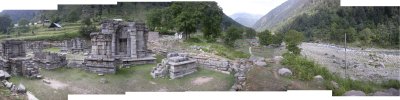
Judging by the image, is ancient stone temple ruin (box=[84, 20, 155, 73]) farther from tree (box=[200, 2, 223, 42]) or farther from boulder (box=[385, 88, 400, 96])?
boulder (box=[385, 88, 400, 96])

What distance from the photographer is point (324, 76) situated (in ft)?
37.2

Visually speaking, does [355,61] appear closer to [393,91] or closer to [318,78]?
[393,91]

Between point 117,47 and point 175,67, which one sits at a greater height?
point 117,47

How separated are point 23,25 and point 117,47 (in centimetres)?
247

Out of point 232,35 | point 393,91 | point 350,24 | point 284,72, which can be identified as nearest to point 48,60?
point 232,35

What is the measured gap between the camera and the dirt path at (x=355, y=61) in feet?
38.1

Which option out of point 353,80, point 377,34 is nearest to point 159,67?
point 353,80

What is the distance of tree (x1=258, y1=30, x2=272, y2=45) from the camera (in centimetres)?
1138

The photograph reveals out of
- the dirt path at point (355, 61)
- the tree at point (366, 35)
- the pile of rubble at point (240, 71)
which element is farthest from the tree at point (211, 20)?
the tree at point (366, 35)

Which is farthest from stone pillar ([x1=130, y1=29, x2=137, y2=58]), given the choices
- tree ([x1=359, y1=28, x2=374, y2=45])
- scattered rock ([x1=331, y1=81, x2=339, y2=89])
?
tree ([x1=359, y1=28, x2=374, y2=45])

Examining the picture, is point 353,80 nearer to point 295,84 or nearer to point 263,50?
point 295,84

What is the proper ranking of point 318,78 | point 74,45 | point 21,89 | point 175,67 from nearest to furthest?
point 21,89
point 175,67
point 318,78
point 74,45

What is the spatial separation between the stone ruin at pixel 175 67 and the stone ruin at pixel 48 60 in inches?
90.4

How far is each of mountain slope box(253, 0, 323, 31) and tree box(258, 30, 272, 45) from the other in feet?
0.66
